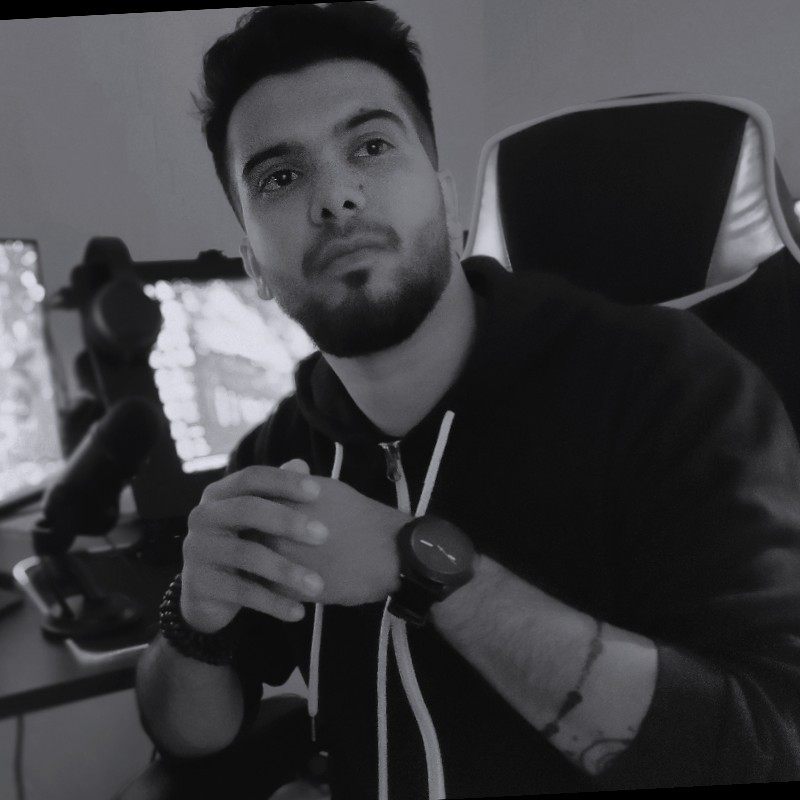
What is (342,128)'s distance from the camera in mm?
684

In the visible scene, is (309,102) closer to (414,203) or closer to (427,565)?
(414,203)

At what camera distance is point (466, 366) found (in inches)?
27.9

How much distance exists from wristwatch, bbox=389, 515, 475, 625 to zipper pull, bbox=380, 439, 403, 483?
0.11 m

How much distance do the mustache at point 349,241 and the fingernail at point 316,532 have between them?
0.87 feet

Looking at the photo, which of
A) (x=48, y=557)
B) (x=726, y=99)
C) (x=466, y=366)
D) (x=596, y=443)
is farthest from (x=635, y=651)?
(x=48, y=557)

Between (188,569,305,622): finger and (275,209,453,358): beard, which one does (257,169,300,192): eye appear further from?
(188,569,305,622): finger

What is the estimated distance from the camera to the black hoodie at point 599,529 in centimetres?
58

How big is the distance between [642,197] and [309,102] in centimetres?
34

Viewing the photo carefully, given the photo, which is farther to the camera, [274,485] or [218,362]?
[218,362]

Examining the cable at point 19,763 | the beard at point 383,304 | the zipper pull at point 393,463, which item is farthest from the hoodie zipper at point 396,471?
the cable at point 19,763

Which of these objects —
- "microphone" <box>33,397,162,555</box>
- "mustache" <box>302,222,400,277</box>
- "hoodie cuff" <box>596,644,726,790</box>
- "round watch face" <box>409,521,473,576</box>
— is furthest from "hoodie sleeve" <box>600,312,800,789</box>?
"microphone" <box>33,397,162,555</box>

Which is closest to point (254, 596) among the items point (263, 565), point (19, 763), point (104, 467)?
point (263, 565)

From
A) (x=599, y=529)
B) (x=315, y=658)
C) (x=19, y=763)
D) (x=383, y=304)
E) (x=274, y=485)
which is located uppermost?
(x=383, y=304)

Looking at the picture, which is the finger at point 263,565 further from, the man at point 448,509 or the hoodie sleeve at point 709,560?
the hoodie sleeve at point 709,560
